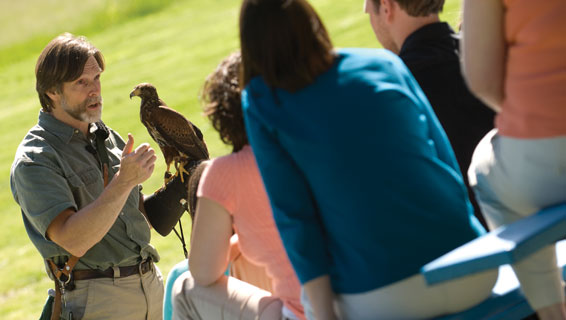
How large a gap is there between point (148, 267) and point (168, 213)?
1.09 feet

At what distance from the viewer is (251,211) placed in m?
2.24

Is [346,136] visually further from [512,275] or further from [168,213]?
[168,213]

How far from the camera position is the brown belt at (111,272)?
3459 mm

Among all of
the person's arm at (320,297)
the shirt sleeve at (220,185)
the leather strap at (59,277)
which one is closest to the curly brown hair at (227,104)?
the shirt sleeve at (220,185)

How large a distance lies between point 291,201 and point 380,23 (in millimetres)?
1451

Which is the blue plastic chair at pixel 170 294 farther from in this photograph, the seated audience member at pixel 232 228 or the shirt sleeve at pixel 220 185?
the shirt sleeve at pixel 220 185

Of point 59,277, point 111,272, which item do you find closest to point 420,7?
point 111,272

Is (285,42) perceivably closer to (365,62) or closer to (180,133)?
(365,62)

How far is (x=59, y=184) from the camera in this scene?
10.7 ft

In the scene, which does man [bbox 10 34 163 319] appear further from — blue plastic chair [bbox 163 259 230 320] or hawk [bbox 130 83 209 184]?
blue plastic chair [bbox 163 259 230 320]

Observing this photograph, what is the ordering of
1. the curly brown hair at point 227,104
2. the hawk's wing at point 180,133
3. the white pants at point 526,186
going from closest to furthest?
the white pants at point 526,186
the curly brown hair at point 227,104
the hawk's wing at point 180,133

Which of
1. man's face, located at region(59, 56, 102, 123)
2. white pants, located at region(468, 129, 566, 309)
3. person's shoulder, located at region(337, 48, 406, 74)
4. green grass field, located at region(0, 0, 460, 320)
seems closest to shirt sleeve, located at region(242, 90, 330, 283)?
person's shoulder, located at region(337, 48, 406, 74)

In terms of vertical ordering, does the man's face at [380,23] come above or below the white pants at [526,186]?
above

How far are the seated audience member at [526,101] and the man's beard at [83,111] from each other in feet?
6.76
